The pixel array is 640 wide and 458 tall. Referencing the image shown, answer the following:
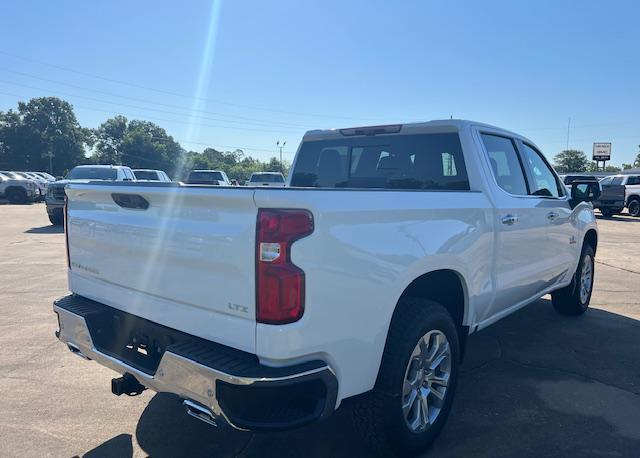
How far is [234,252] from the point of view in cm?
216

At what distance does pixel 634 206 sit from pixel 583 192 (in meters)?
22.2

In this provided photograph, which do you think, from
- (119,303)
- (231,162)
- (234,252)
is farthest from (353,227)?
(231,162)

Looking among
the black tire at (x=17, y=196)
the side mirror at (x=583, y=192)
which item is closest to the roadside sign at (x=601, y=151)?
the black tire at (x=17, y=196)

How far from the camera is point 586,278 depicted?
5.95 metres

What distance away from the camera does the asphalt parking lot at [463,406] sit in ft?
9.84

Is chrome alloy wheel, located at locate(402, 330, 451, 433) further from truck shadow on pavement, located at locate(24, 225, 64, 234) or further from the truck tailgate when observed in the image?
truck shadow on pavement, located at locate(24, 225, 64, 234)

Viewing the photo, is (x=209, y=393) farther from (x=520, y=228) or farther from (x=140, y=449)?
(x=520, y=228)

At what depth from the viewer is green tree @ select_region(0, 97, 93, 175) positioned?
248 ft

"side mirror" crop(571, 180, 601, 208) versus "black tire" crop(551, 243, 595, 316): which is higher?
"side mirror" crop(571, 180, 601, 208)

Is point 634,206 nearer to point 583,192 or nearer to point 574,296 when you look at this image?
point 574,296

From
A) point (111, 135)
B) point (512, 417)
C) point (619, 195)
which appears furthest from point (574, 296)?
point (111, 135)

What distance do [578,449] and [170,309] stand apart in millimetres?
2558

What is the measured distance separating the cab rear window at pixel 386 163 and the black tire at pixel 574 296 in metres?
2.77

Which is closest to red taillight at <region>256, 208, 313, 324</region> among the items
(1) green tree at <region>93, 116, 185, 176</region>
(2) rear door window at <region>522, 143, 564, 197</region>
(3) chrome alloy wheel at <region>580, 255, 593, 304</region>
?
(2) rear door window at <region>522, 143, 564, 197</region>
